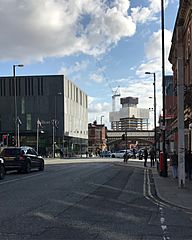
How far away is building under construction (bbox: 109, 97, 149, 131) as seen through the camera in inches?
5751

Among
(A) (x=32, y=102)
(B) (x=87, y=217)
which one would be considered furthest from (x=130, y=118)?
(B) (x=87, y=217)

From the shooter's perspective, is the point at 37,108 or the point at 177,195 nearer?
the point at 177,195

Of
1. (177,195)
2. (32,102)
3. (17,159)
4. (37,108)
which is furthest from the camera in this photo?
(32,102)

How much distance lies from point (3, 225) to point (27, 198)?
4576 mm

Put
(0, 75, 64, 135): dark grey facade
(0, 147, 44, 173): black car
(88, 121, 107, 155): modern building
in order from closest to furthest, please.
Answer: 1. (0, 147, 44, 173): black car
2. (0, 75, 64, 135): dark grey facade
3. (88, 121, 107, 155): modern building

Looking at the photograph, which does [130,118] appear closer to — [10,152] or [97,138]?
[97,138]

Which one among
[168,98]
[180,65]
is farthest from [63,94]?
[180,65]

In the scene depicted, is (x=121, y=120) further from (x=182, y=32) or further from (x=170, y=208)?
(x=170, y=208)

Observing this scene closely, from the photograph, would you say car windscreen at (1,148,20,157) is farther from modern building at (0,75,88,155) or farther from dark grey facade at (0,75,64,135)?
dark grey facade at (0,75,64,135)

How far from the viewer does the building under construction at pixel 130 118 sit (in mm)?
146075

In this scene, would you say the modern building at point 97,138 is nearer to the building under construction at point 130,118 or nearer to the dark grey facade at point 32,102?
the building under construction at point 130,118

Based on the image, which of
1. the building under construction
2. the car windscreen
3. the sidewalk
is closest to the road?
the sidewalk

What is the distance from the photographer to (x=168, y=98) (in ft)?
157

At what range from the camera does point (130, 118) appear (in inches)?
5797
